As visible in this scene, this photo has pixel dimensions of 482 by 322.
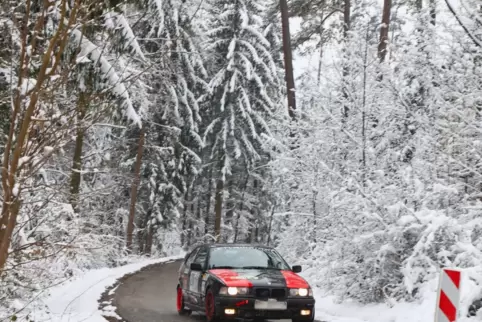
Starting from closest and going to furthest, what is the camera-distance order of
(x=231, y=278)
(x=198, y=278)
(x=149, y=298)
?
(x=231, y=278)
(x=198, y=278)
(x=149, y=298)

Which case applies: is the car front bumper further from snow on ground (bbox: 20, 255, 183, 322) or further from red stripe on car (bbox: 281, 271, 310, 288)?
snow on ground (bbox: 20, 255, 183, 322)

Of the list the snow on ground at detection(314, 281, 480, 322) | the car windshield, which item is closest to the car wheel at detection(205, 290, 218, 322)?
the car windshield

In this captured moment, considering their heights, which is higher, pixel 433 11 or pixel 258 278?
pixel 433 11

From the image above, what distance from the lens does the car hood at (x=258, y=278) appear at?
1046 cm

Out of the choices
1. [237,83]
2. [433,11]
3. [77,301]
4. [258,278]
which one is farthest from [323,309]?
[237,83]

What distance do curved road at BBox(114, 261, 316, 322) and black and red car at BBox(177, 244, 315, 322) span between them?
0.69 m

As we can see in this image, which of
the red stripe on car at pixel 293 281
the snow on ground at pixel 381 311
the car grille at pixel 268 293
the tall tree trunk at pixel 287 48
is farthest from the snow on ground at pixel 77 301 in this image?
the tall tree trunk at pixel 287 48

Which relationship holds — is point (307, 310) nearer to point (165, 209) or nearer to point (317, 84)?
point (317, 84)

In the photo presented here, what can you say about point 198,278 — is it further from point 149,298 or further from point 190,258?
point 149,298

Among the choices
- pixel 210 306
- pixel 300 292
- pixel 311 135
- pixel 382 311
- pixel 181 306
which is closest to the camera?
pixel 300 292

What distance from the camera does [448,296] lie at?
257 inches

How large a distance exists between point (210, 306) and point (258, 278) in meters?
0.96

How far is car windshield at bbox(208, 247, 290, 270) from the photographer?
1177cm

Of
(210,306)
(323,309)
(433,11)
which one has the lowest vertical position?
(323,309)
